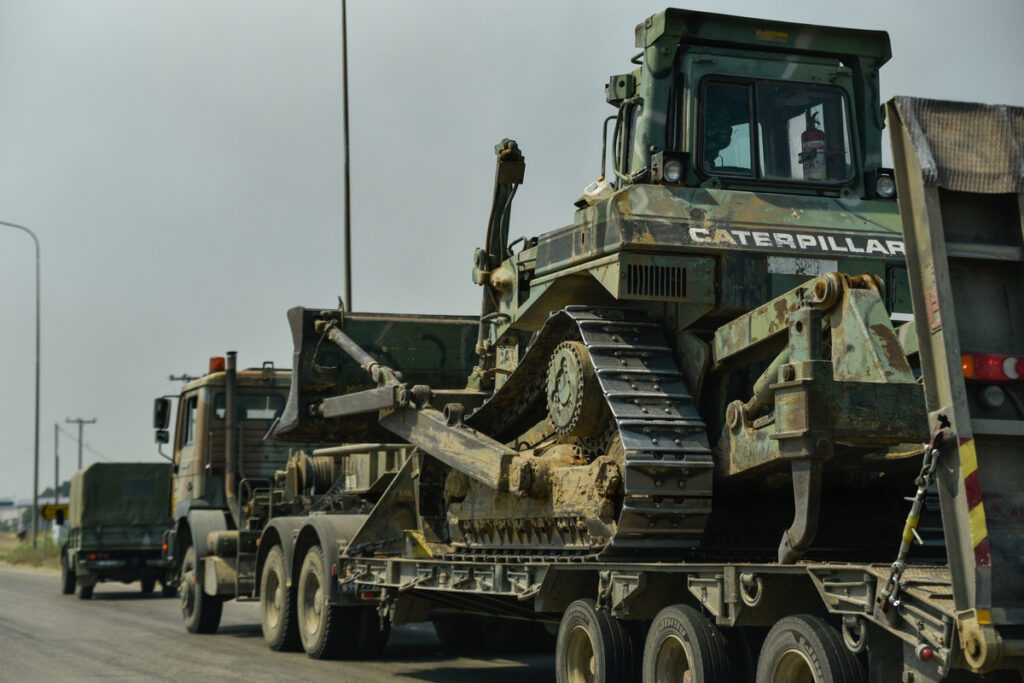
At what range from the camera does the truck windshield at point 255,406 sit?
1983 cm

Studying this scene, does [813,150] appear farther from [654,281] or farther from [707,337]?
[654,281]

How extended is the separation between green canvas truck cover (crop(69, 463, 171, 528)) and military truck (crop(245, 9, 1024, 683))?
13259mm

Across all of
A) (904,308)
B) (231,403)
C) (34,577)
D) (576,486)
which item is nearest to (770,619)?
(576,486)

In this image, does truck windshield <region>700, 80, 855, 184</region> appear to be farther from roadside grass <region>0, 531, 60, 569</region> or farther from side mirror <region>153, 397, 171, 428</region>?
roadside grass <region>0, 531, 60, 569</region>

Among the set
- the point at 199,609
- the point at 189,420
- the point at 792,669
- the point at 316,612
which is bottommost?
the point at 792,669

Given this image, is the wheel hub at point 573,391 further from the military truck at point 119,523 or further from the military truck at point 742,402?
the military truck at point 119,523

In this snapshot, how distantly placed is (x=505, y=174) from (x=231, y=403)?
7.75m

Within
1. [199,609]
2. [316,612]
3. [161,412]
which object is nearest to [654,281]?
[316,612]

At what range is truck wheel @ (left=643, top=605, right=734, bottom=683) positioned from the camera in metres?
8.24

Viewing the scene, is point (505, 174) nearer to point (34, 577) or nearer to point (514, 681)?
point (514, 681)

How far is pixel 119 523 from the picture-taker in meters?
26.5

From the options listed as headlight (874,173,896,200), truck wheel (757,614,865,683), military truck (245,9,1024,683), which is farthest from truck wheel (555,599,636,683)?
headlight (874,173,896,200)

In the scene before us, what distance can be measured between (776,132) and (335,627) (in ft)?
21.4

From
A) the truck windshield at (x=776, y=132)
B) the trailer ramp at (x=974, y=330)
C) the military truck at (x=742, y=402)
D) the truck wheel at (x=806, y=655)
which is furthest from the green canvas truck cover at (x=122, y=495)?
the trailer ramp at (x=974, y=330)
